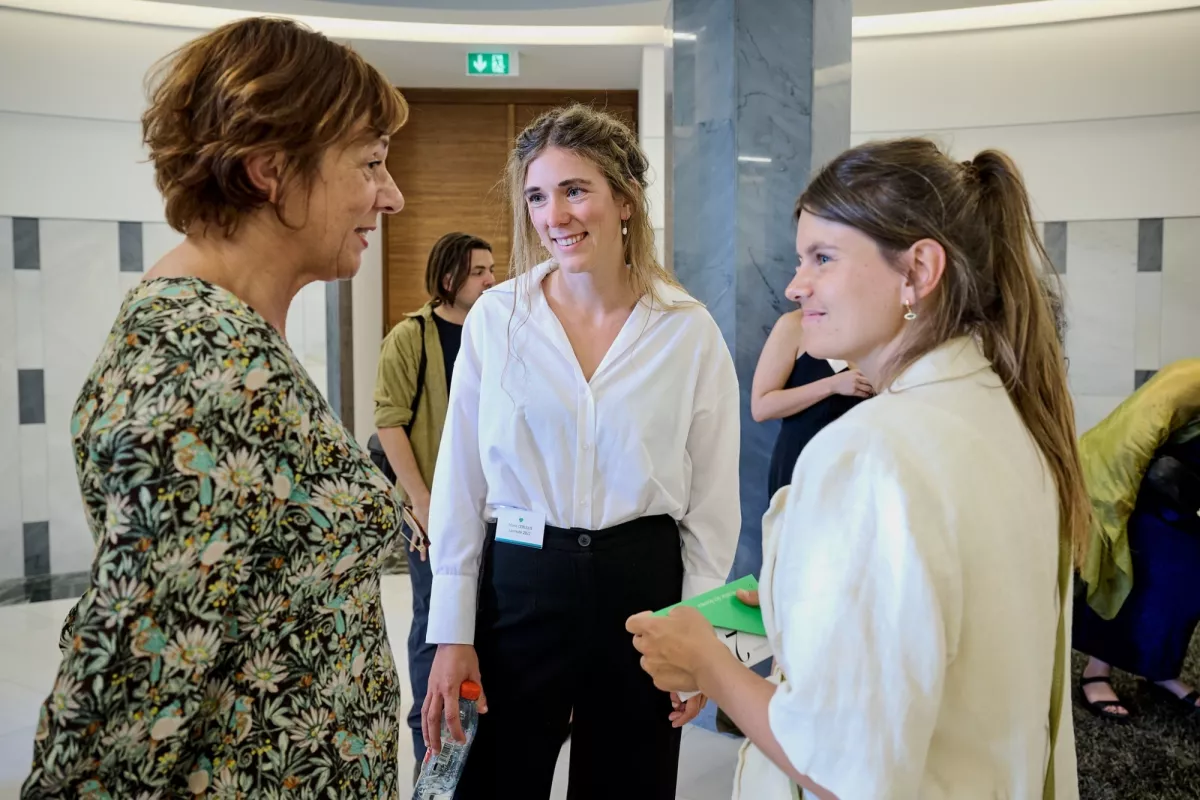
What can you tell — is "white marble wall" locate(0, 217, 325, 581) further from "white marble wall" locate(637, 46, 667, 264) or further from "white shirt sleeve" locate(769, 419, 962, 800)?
"white shirt sleeve" locate(769, 419, 962, 800)

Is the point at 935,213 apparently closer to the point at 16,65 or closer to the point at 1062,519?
the point at 1062,519

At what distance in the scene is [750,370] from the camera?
365 cm

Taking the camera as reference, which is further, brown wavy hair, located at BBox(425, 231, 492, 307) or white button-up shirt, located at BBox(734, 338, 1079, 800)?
brown wavy hair, located at BBox(425, 231, 492, 307)

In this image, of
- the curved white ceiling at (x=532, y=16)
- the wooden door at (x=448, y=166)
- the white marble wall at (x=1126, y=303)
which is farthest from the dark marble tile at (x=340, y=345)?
the white marble wall at (x=1126, y=303)

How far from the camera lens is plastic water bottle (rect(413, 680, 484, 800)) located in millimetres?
1664

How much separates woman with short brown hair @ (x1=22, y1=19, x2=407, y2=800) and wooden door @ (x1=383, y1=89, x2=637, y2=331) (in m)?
6.40

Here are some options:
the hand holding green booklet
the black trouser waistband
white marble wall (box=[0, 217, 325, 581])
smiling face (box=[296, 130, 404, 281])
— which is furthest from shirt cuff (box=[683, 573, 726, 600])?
white marble wall (box=[0, 217, 325, 581])

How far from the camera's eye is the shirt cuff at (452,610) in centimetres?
175

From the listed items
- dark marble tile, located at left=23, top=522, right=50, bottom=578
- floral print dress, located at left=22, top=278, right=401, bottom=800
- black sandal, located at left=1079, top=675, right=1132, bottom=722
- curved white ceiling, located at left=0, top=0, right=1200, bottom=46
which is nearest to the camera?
floral print dress, located at left=22, top=278, right=401, bottom=800

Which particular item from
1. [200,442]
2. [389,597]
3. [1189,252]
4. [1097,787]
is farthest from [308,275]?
[1189,252]

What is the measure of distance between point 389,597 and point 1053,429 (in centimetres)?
491

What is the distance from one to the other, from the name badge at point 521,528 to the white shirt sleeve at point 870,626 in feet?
2.55

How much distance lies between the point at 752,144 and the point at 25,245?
4.38 meters

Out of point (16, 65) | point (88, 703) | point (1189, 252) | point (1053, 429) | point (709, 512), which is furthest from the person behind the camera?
point (1189, 252)
